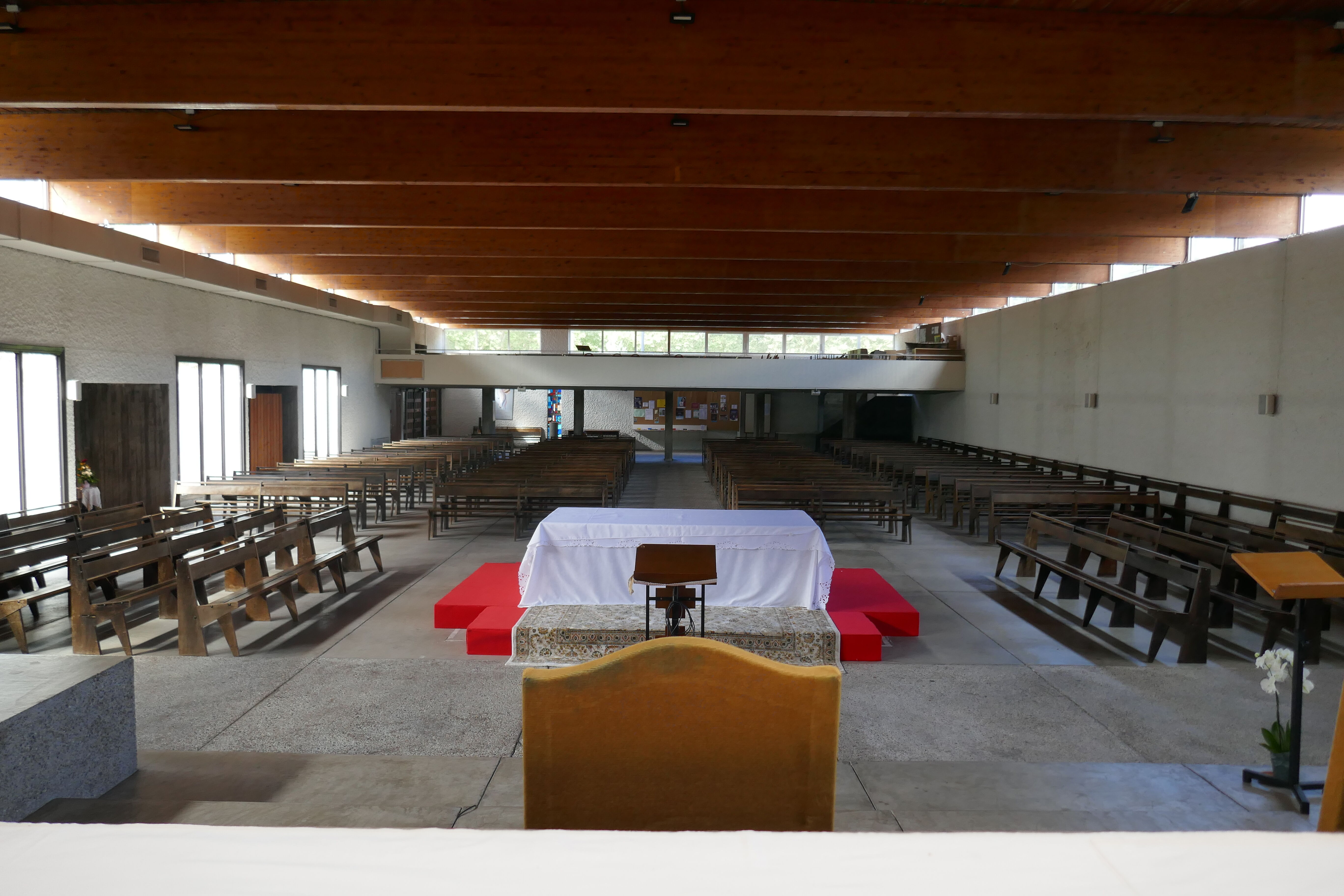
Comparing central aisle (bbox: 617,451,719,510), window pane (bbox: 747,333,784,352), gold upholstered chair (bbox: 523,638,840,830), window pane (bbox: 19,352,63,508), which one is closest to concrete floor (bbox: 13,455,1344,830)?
gold upholstered chair (bbox: 523,638,840,830)

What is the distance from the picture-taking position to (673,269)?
46.1 ft

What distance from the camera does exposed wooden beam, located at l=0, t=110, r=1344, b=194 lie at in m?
7.59

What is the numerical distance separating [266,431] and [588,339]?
16266 millimetres

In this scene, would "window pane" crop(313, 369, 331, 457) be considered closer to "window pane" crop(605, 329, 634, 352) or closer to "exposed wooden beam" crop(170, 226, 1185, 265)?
"exposed wooden beam" crop(170, 226, 1185, 265)

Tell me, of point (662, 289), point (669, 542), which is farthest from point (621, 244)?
point (669, 542)

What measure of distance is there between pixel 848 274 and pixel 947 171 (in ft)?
20.9

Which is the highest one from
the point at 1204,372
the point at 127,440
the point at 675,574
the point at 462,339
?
the point at 462,339

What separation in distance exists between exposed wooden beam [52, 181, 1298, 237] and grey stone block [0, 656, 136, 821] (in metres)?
7.53

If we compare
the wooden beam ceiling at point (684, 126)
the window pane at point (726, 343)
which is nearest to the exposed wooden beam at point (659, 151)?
the wooden beam ceiling at point (684, 126)

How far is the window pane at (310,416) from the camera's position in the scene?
59.8 ft

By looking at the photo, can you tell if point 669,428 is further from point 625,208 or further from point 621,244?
point 625,208

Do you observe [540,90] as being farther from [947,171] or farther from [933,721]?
[933,721]

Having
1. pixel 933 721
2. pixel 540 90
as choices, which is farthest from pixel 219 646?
pixel 933 721

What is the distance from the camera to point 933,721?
4.81 meters
